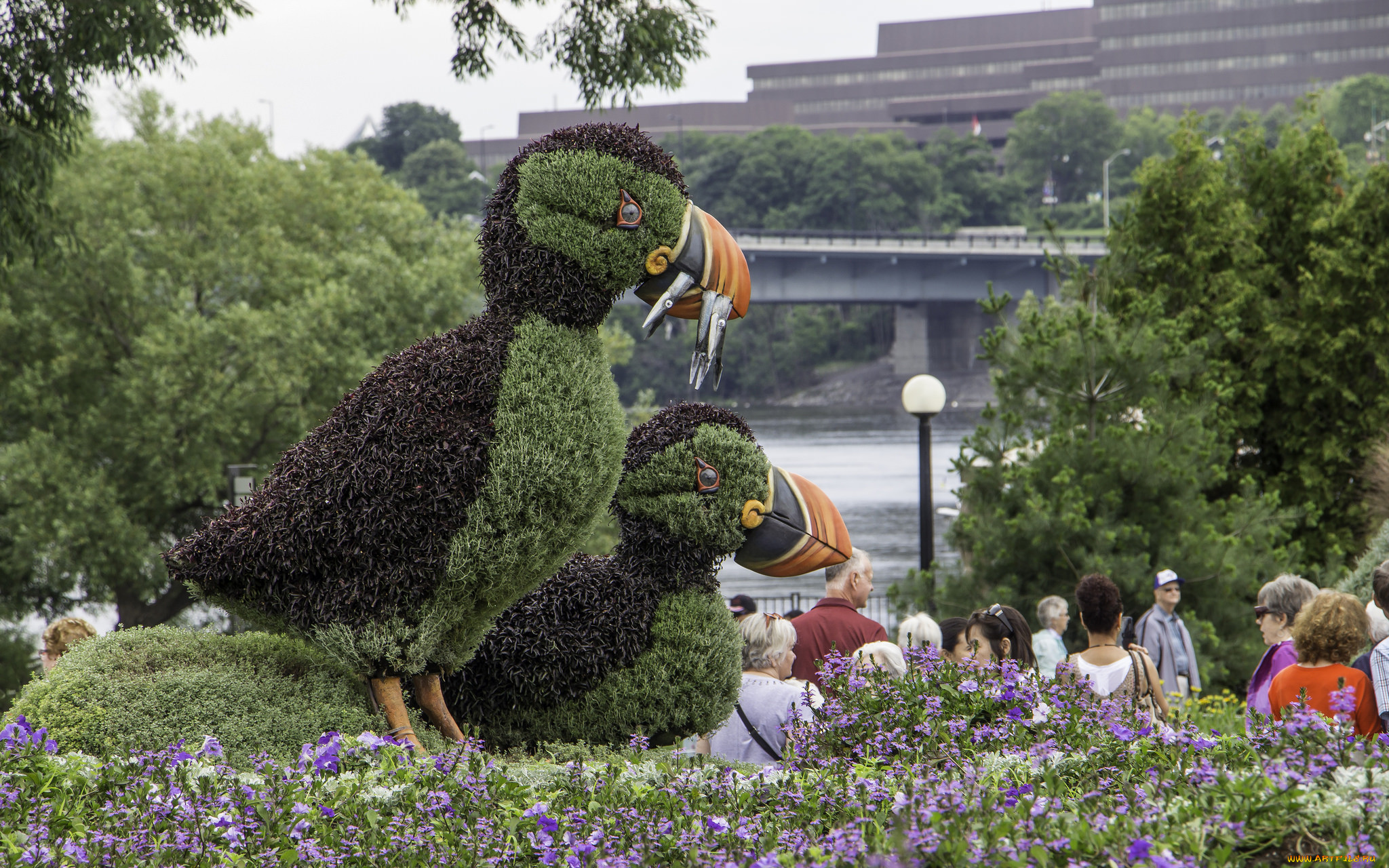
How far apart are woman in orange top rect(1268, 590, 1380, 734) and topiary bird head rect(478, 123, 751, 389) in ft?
7.77

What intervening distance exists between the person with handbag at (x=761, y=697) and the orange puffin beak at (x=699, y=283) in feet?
3.49

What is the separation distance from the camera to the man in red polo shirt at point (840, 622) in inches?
208

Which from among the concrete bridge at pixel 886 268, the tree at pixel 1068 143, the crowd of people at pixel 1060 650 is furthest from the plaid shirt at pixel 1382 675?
the tree at pixel 1068 143

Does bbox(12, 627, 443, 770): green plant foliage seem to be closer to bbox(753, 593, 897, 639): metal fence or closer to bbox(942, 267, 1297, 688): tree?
bbox(942, 267, 1297, 688): tree

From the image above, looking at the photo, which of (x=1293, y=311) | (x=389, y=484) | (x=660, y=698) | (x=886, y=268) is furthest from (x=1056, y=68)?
(x=389, y=484)

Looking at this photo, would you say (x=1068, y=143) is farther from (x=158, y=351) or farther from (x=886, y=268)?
(x=158, y=351)

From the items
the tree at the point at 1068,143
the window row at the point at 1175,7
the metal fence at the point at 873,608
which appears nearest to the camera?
the metal fence at the point at 873,608

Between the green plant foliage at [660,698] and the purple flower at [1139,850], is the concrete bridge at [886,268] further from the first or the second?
the purple flower at [1139,850]

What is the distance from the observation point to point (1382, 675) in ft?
12.3

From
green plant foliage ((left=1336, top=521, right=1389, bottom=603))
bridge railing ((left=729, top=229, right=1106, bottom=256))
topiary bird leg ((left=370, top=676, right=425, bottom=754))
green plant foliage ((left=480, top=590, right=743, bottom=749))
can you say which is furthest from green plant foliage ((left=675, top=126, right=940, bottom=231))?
topiary bird leg ((left=370, top=676, right=425, bottom=754))

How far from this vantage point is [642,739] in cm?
375

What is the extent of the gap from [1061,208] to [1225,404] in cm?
6943

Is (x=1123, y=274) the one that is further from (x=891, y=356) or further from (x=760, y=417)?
(x=891, y=356)

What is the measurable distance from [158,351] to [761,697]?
37.0 ft
